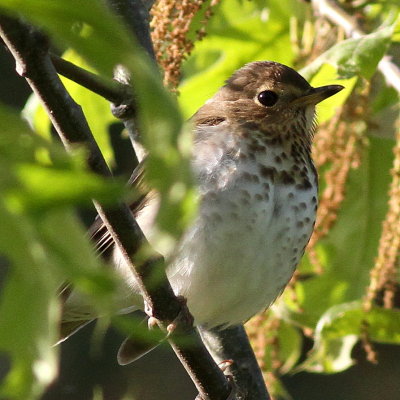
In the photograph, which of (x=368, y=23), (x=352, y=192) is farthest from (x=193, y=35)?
(x=352, y=192)

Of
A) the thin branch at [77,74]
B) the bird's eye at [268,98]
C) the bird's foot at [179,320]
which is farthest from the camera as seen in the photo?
the bird's eye at [268,98]

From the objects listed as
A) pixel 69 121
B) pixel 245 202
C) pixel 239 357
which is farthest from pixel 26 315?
pixel 239 357

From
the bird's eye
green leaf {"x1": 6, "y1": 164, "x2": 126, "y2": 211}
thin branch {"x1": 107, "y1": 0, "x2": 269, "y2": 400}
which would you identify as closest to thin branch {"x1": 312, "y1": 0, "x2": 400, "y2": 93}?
the bird's eye

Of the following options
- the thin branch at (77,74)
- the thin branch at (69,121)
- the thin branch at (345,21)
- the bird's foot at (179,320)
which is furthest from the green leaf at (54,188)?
the thin branch at (345,21)

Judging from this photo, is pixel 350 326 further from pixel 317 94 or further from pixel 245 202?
pixel 317 94

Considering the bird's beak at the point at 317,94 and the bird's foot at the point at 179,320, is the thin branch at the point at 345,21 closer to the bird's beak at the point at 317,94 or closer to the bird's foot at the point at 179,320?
the bird's beak at the point at 317,94
